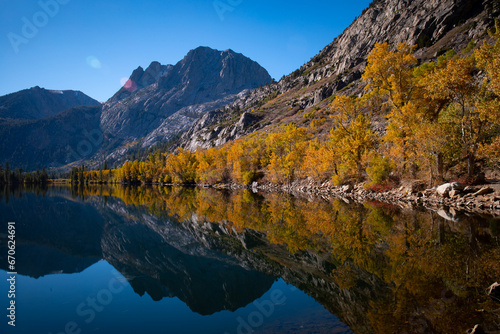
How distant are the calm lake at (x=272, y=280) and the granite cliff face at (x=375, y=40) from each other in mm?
87656

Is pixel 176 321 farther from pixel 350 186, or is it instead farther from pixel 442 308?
pixel 350 186

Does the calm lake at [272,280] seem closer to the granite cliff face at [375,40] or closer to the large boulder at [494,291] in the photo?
the large boulder at [494,291]

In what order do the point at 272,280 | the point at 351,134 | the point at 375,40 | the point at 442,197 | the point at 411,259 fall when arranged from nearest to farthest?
the point at 411,259, the point at 272,280, the point at 442,197, the point at 351,134, the point at 375,40

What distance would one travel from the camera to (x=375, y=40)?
142000 millimetres

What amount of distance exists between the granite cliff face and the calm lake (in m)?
87.7

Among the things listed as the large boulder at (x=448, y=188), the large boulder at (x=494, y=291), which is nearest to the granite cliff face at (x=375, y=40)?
the large boulder at (x=448, y=188)

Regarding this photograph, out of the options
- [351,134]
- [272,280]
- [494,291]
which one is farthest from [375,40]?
[494,291]

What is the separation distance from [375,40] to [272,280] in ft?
550

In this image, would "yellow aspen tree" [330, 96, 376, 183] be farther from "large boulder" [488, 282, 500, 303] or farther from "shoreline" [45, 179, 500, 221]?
"large boulder" [488, 282, 500, 303]

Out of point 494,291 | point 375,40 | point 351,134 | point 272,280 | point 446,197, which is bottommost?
point 272,280

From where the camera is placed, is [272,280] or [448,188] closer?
[272,280]

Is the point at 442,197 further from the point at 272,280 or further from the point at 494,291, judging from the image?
the point at 272,280

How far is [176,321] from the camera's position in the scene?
6.45 metres

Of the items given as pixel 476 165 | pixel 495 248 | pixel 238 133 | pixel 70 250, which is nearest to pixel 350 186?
pixel 476 165
